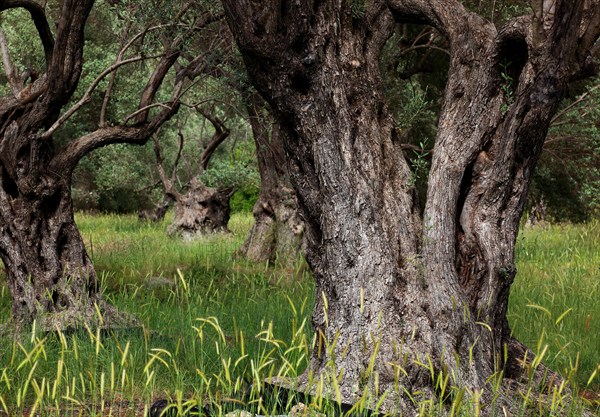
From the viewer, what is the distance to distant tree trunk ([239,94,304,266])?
14648 millimetres

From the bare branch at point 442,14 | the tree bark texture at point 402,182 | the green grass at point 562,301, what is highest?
the bare branch at point 442,14

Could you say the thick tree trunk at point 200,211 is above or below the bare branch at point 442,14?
below

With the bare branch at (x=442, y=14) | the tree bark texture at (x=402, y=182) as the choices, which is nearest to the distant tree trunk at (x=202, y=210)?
the bare branch at (x=442, y=14)

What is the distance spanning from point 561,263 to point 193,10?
330 inches

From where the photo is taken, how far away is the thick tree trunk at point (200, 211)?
65.9ft

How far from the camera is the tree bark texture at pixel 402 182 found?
5539 millimetres

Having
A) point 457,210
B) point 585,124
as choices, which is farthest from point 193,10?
point 585,124

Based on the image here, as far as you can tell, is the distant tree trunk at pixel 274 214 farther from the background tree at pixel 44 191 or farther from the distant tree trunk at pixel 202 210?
the background tree at pixel 44 191

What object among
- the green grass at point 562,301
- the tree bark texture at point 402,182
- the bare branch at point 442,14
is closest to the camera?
the tree bark texture at point 402,182

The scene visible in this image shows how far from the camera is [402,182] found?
20.1 ft

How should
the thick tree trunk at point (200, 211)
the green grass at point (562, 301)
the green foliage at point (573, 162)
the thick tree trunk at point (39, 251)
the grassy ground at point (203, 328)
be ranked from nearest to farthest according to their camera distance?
the grassy ground at point (203, 328) → the green grass at point (562, 301) → the thick tree trunk at point (39, 251) → the green foliage at point (573, 162) → the thick tree trunk at point (200, 211)

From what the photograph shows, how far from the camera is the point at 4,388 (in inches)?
222

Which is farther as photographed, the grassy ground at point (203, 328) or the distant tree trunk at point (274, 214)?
the distant tree trunk at point (274, 214)

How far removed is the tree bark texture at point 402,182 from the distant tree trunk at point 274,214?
817 centimetres
